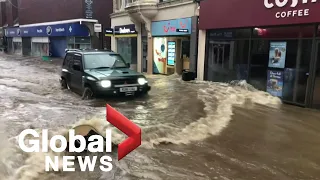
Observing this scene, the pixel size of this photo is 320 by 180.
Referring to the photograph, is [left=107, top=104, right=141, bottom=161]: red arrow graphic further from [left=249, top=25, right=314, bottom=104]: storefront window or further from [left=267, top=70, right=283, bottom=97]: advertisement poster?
[left=267, top=70, right=283, bottom=97]: advertisement poster

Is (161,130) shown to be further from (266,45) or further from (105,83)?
(266,45)

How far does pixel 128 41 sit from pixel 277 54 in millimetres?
13554

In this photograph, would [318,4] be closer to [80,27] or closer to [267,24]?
[267,24]

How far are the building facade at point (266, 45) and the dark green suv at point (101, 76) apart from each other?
4286 mm

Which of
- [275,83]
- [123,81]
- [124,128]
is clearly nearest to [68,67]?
[123,81]

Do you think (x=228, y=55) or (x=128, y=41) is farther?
(x=128, y=41)

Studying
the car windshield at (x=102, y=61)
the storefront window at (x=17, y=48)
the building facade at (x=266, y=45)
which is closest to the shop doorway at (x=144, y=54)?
the building facade at (x=266, y=45)

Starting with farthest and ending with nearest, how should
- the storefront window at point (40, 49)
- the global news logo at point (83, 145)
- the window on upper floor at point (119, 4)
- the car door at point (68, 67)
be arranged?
the storefront window at point (40, 49) < the window on upper floor at point (119, 4) < the car door at point (68, 67) < the global news logo at point (83, 145)

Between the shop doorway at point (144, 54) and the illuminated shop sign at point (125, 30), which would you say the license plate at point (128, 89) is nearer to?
the shop doorway at point (144, 54)

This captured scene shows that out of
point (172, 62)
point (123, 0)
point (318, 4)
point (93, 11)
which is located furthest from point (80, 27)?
point (318, 4)

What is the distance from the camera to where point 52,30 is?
33562 millimetres

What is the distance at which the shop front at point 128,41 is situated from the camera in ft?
69.5

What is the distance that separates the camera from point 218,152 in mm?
5559

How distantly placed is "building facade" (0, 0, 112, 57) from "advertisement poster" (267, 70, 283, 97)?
2121 cm
